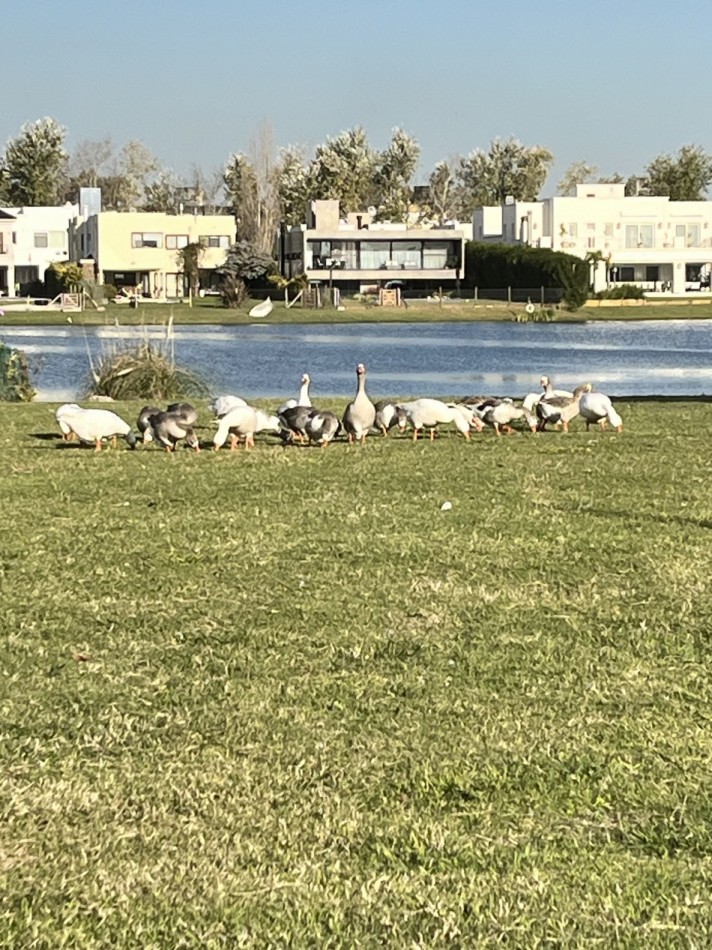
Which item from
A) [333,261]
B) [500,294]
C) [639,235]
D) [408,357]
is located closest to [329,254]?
[333,261]

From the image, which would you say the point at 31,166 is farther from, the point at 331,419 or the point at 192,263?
the point at 331,419

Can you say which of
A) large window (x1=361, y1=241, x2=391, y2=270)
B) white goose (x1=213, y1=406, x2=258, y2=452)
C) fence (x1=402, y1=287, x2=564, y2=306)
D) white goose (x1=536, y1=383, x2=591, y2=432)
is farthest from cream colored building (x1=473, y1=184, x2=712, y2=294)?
white goose (x1=213, y1=406, x2=258, y2=452)

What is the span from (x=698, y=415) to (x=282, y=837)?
1334cm

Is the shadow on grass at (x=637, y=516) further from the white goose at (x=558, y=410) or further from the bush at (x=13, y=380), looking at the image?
the bush at (x=13, y=380)

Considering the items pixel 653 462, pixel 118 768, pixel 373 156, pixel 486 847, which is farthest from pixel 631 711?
pixel 373 156

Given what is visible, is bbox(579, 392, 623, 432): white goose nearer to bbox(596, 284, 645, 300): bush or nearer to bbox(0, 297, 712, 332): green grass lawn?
bbox(0, 297, 712, 332): green grass lawn

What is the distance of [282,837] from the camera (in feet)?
13.8

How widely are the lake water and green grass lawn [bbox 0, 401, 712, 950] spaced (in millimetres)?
14190

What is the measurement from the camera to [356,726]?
5.07 meters

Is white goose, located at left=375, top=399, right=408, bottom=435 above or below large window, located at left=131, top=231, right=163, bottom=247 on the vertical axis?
below

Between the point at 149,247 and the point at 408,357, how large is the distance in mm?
60755

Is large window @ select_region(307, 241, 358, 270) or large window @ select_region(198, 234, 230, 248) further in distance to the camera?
large window @ select_region(198, 234, 230, 248)

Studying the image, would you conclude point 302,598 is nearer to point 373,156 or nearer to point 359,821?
point 359,821

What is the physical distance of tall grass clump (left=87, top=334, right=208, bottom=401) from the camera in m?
20.7
